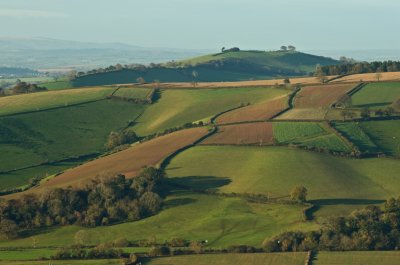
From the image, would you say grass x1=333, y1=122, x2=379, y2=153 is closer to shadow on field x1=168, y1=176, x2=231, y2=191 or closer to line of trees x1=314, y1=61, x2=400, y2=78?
shadow on field x1=168, y1=176, x2=231, y2=191

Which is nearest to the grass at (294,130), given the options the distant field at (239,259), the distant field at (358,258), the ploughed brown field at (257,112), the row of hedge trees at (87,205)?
the ploughed brown field at (257,112)

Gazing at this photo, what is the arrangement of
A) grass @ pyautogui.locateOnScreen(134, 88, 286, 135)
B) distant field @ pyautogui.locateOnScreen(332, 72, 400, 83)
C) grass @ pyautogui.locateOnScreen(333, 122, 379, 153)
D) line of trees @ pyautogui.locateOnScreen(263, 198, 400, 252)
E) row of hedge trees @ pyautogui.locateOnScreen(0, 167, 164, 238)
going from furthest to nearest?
distant field @ pyautogui.locateOnScreen(332, 72, 400, 83) → grass @ pyautogui.locateOnScreen(134, 88, 286, 135) → grass @ pyautogui.locateOnScreen(333, 122, 379, 153) → row of hedge trees @ pyautogui.locateOnScreen(0, 167, 164, 238) → line of trees @ pyautogui.locateOnScreen(263, 198, 400, 252)

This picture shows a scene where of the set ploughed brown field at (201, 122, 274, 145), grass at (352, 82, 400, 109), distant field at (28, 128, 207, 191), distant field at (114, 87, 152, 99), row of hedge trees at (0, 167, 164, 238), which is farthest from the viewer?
distant field at (114, 87, 152, 99)

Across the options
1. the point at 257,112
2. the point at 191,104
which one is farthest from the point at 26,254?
the point at 191,104

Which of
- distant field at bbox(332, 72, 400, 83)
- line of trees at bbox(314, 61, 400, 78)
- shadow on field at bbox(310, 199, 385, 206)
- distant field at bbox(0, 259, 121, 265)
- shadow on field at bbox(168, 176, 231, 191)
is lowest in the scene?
distant field at bbox(0, 259, 121, 265)

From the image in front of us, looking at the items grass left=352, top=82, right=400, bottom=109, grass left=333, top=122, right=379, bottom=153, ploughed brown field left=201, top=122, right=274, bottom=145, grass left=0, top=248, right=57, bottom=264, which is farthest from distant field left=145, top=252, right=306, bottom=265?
grass left=352, top=82, right=400, bottom=109

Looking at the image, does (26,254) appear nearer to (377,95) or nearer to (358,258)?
(358,258)

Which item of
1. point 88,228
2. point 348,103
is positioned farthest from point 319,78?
point 88,228
